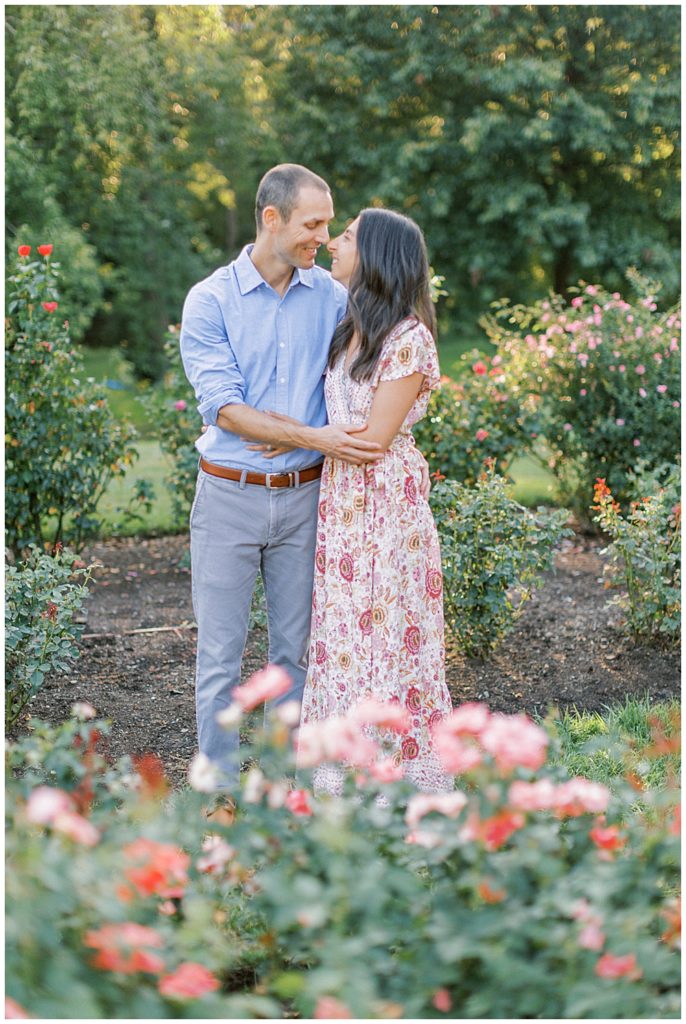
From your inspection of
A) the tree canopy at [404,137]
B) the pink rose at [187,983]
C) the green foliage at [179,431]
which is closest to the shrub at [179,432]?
the green foliage at [179,431]

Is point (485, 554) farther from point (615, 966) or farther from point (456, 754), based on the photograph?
point (615, 966)

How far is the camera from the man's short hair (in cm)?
323

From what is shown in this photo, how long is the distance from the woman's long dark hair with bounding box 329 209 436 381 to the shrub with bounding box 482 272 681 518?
4.11 meters

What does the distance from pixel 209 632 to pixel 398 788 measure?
4.69 ft

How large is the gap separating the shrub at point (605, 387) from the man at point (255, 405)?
4057mm

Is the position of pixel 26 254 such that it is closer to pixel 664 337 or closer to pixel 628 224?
pixel 664 337

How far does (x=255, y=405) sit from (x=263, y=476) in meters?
0.23

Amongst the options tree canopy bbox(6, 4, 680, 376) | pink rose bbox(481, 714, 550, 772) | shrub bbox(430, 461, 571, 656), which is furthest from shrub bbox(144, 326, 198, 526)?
tree canopy bbox(6, 4, 680, 376)

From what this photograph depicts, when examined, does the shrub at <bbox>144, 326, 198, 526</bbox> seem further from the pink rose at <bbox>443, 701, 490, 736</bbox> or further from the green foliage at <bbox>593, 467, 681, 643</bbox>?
the pink rose at <bbox>443, 701, 490, 736</bbox>

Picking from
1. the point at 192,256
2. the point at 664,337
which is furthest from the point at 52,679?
the point at 192,256

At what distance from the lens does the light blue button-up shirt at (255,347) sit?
330cm

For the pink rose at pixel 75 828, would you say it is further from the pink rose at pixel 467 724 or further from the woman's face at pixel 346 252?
the woman's face at pixel 346 252

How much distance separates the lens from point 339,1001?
5.39ft

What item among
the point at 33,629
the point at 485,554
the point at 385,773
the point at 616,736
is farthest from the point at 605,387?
the point at 385,773
